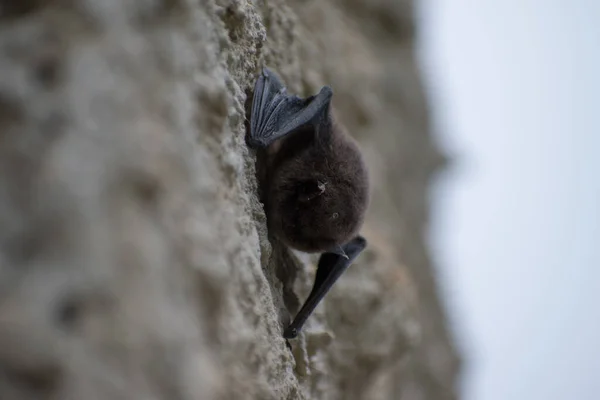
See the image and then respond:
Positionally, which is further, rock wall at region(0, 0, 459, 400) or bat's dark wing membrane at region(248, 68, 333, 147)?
bat's dark wing membrane at region(248, 68, 333, 147)

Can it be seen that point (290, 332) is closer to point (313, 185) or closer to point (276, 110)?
point (313, 185)

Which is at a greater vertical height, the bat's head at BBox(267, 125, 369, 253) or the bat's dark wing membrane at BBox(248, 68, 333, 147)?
the bat's dark wing membrane at BBox(248, 68, 333, 147)

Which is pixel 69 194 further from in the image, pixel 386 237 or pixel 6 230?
pixel 386 237

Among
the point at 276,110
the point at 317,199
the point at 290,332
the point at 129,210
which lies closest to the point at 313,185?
the point at 317,199

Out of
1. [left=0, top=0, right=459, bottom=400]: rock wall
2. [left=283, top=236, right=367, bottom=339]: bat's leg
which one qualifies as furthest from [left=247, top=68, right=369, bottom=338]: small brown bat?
[left=0, top=0, right=459, bottom=400]: rock wall

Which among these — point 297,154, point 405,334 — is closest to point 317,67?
point 297,154

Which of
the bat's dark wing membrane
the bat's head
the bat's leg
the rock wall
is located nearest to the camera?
the rock wall

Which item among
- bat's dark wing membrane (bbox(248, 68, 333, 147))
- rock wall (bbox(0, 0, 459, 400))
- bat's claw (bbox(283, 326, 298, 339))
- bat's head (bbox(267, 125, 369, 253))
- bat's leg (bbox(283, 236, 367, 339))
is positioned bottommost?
bat's claw (bbox(283, 326, 298, 339))

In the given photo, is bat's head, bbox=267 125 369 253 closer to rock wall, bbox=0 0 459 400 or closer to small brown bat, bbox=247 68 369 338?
small brown bat, bbox=247 68 369 338
